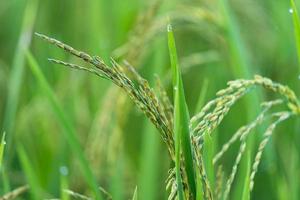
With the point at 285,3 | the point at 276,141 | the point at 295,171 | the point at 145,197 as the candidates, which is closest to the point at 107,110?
the point at 145,197

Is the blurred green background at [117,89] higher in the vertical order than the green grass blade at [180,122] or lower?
Result: higher

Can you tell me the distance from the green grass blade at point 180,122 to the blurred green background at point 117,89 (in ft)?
0.93

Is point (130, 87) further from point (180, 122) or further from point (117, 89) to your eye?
point (117, 89)

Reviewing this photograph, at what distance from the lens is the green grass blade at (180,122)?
0.97 metres

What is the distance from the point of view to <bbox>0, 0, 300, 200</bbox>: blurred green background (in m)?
1.70

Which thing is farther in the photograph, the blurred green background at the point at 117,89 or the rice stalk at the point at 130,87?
the blurred green background at the point at 117,89

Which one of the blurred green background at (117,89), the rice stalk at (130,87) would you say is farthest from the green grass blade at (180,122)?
the blurred green background at (117,89)

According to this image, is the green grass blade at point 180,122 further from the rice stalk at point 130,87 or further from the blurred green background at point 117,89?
the blurred green background at point 117,89

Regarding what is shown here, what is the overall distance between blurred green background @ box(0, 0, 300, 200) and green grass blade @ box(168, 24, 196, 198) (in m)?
0.28

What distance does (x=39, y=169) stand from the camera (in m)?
2.02

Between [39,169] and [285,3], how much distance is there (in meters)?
0.94

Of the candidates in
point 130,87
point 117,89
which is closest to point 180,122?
point 130,87

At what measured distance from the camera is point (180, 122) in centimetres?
99

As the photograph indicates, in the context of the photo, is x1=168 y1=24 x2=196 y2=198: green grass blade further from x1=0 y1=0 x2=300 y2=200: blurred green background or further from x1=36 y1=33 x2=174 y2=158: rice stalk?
x1=0 y1=0 x2=300 y2=200: blurred green background
